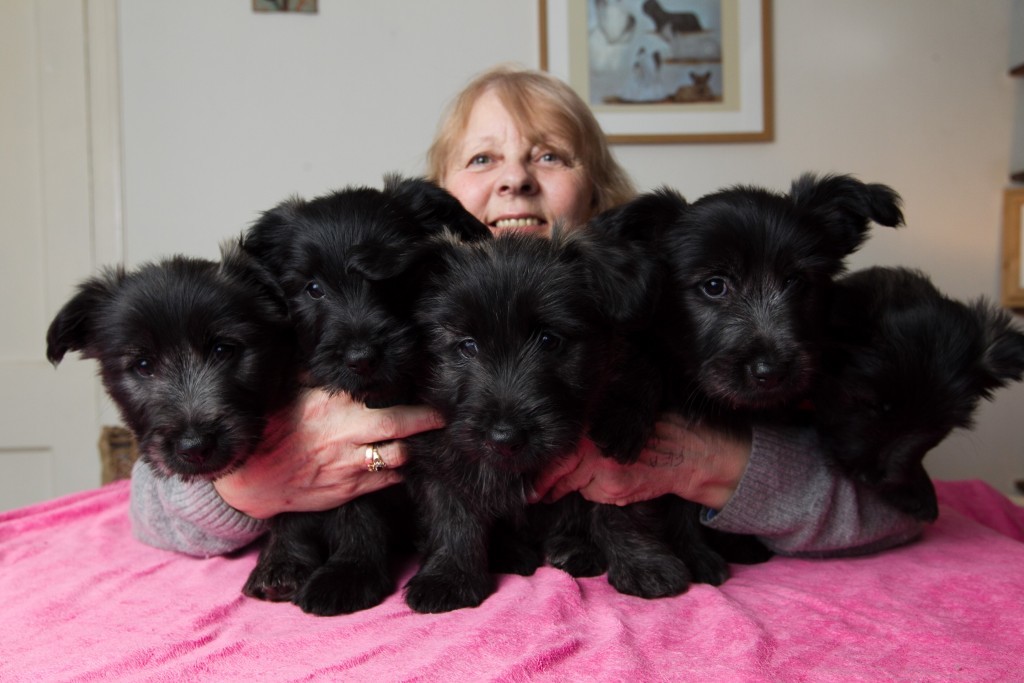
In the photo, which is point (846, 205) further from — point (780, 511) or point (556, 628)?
point (556, 628)

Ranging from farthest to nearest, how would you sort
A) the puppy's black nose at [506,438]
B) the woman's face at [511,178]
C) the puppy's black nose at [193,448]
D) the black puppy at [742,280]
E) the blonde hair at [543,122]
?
the blonde hair at [543,122] → the woman's face at [511,178] → the black puppy at [742,280] → the puppy's black nose at [193,448] → the puppy's black nose at [506,438]

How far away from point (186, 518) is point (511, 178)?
1.75 m

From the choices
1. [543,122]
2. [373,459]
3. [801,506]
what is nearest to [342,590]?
[373,459]

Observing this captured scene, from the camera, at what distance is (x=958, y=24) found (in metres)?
4.62

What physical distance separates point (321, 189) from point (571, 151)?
1.99 metres

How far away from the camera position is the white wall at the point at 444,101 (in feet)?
14.9

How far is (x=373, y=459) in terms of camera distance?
2111mm

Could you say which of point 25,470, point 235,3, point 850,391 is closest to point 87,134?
point 235,3

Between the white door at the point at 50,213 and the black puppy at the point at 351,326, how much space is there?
3.12 metres

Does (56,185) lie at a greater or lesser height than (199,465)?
greater

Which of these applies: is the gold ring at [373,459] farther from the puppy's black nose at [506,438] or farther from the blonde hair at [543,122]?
the blonde hair at [543,122]

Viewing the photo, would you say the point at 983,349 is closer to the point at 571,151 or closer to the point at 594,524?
the point at 594,524

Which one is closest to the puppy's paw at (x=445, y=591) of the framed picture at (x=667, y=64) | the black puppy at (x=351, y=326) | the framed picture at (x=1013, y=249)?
the black puppy at (x=351, y=326)

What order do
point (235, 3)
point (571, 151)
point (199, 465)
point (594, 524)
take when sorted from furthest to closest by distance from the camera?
point (235, 3) < point (571, 151) < point (594, 524) < point (199, 465)
